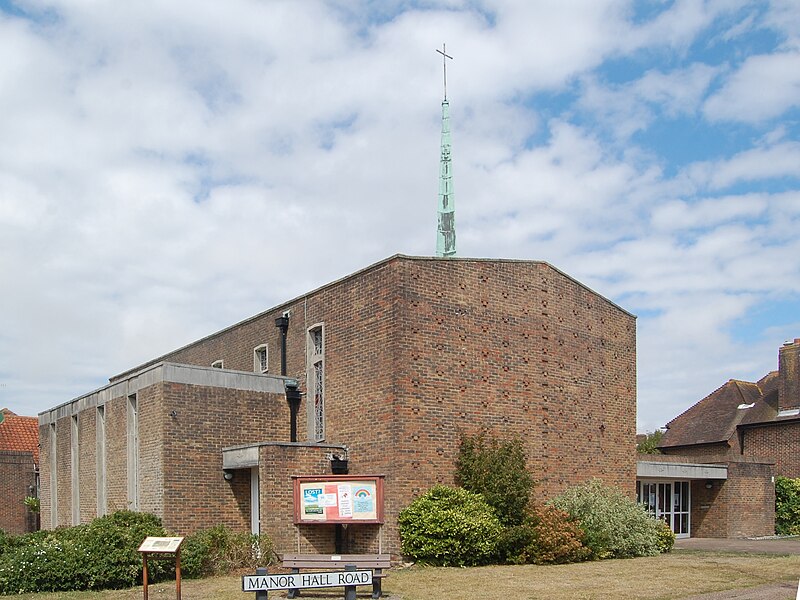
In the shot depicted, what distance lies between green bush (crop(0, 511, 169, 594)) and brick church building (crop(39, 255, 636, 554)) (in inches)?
99.4

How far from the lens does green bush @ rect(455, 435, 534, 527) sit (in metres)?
20.0

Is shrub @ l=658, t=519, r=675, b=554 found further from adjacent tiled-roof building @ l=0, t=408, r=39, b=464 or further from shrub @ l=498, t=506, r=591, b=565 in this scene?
adjacent tiled-roof building @ l=0, t=408, r=39, b=464

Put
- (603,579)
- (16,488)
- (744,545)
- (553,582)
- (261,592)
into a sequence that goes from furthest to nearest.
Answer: (16,488) < (744,545) < (603,579) < (553,582) < (261,592)

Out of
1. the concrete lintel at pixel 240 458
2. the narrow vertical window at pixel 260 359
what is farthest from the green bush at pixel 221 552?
the narrow vertical window at pixel 260 359

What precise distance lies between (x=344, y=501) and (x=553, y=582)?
5.29 meters

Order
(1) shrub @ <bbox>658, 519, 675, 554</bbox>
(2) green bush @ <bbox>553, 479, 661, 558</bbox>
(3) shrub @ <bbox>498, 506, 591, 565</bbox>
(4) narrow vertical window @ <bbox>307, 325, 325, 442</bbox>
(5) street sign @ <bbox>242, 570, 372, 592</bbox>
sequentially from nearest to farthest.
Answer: (5) street sign @ <bbox>242, 570, 372, 592</bbox>, (3) shrub @ <bbox>498, 506, 591, 565</bbox>, (2) green bush @ <bbox>553, 479, 661, 558</bbox>, (1) shrub @ <bbox>658, 519, 675, 554</bbox>, (4) narrow vertical window @ <bbox>307, 325, 325, 442</bbox>

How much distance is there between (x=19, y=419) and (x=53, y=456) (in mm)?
13974

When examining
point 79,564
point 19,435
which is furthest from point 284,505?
point 19,435

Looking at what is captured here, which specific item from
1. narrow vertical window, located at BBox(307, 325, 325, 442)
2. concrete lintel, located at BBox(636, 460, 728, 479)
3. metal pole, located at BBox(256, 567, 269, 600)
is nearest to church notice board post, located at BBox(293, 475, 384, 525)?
narrow vertical window, located at BBox(307, 325, 325, 442)

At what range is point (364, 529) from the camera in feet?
65.6

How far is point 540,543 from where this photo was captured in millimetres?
19438

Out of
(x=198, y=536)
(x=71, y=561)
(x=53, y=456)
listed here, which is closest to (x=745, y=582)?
(x=198, y=536)

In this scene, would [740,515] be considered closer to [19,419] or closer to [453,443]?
[453,443]

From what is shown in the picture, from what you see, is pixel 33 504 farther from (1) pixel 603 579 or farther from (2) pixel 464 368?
(1) pixel 603 579
